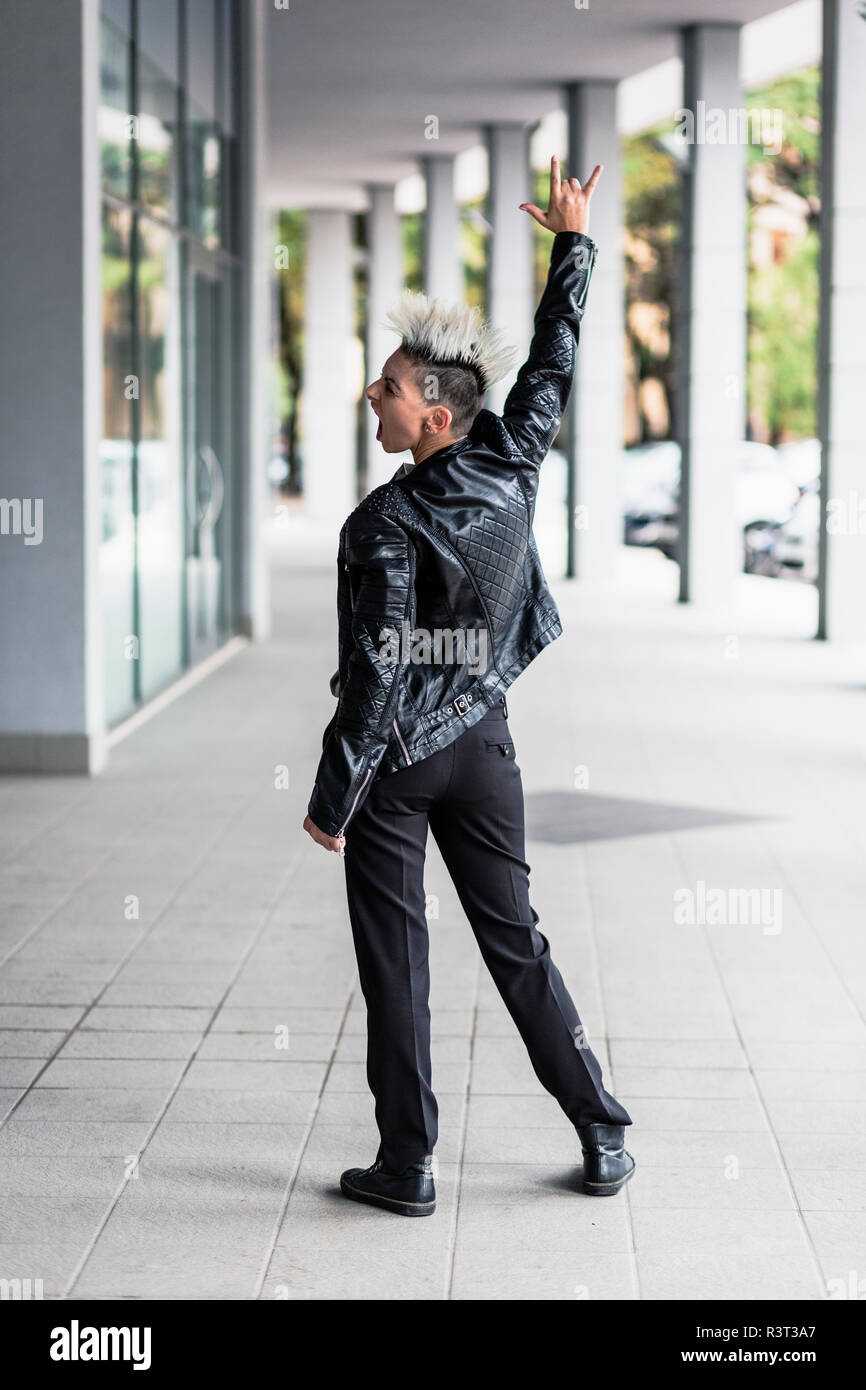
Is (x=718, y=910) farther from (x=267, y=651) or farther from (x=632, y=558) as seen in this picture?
(x=632, y=558)

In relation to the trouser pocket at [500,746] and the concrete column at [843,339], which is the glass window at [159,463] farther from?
the trouser pocket at [500,746]

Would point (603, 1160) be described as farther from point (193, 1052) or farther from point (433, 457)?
point (433, 457)

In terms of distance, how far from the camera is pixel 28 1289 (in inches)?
146

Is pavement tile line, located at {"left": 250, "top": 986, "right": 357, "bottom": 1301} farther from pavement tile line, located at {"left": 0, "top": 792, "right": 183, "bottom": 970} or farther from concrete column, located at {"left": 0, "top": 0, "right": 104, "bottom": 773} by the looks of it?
concrete column, located at {"left": 0, "top": 0, "right": 104, "bottom": 773}

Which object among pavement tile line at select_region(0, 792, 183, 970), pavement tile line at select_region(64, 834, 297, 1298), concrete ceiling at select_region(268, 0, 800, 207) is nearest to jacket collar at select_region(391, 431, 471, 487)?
pavement tile line at select_region(64, 834, 297, 1298)

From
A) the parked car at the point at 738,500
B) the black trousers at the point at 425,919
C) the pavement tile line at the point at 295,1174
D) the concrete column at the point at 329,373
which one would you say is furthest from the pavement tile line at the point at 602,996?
the concrete column at the point at 329,373


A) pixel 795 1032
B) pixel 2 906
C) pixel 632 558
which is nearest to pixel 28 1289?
pixel 795 1032

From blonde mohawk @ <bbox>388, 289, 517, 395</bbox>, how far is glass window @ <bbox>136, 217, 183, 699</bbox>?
817cm

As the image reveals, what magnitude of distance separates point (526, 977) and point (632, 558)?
885 inches

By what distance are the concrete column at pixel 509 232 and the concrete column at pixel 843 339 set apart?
30.2 ft

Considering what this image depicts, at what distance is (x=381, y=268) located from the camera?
3400cm

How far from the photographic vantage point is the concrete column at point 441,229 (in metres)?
28.9

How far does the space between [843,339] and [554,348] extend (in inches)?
495

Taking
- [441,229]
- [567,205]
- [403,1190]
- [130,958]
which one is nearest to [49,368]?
[130,958]
